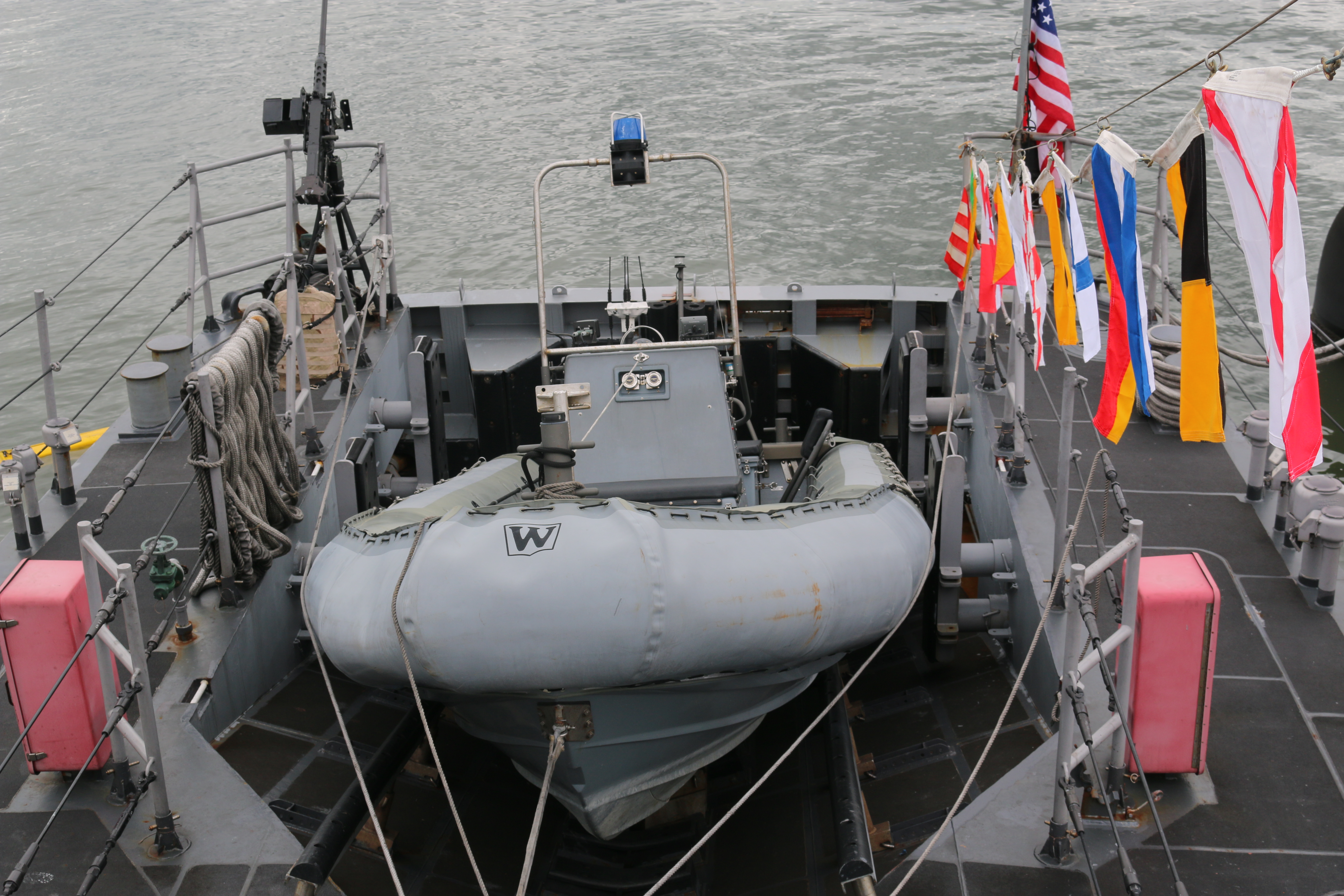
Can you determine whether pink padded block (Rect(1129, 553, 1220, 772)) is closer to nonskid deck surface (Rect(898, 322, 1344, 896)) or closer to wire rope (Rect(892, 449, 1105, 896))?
nonskid deck surface (Rect(898, 322, 1344, 896))

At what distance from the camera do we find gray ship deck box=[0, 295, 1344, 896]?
4.60 meters

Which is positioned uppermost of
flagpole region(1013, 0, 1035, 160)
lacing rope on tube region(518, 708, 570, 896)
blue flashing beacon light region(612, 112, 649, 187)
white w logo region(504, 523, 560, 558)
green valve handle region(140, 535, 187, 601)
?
flagpole region(1013, 0, 1035, 160)

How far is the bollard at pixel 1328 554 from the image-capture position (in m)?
5.91

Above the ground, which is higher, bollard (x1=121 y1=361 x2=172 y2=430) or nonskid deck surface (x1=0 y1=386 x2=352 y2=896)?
bollard (x1=121 y1=361 x2=172 y2=430)

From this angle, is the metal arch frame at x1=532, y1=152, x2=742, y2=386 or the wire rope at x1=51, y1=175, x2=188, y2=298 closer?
the metal arch frame at x1=532, y1=152, x2=742, y2=386

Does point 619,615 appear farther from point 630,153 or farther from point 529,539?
point 630,153

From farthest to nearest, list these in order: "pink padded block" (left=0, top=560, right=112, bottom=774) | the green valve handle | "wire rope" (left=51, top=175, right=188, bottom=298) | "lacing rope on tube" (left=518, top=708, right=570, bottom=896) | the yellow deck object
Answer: the yellow deck object
"wire rope" (left=51, top=175, right=188, bottom=298)
the green valve handle
"pink padded block" (left=0, top=560, right=112, bottom=774)
"lacing rope on tube" (left=518, top=708, right=570, bottom=896)

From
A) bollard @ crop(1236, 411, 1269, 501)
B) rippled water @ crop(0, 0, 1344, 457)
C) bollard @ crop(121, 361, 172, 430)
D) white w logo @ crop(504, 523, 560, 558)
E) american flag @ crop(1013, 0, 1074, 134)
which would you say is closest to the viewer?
white w logo @ crop(504, 523, 560, 558)

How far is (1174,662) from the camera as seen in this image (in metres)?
4.62

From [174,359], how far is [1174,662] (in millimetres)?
6853

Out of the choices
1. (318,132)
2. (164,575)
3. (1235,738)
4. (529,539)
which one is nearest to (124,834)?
(164,575)

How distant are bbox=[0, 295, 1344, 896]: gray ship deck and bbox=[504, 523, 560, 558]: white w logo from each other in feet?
5.16

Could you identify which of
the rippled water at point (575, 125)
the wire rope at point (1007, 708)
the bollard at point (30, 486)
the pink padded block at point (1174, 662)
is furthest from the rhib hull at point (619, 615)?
the rippled water at point (575, 125)

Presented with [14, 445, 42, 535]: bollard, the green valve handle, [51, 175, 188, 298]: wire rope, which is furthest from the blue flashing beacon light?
[14, 445, 42, 535]: bollard
